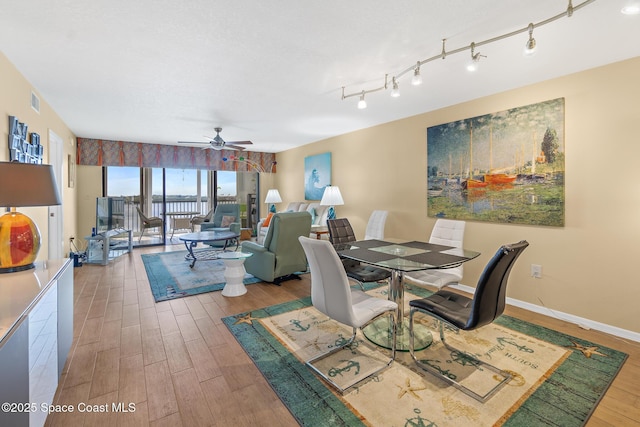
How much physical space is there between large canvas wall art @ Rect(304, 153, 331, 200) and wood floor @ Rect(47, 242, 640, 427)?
3.39 meters

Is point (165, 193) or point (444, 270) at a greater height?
point (165, 193)

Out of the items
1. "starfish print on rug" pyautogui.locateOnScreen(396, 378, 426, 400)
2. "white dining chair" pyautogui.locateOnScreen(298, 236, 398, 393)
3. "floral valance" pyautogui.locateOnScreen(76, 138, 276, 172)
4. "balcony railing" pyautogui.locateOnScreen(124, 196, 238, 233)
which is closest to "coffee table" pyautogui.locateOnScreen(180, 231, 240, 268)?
"balcony railing" pyautogui.locateOnScreen(124, 196, 238, 233)

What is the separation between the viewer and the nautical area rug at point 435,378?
66.0 inches

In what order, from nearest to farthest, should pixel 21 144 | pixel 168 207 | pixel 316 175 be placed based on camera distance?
pixel 21 144 → pixel 316 175 → pixel 168 207

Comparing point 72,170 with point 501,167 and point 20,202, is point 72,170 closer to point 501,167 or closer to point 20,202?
point 20,202

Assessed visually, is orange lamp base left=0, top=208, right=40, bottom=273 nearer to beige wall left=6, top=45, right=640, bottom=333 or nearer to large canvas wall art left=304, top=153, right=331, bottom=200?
beige wall left=6, top=45, right=640, bottom=333

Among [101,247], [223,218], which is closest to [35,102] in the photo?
[101,247]

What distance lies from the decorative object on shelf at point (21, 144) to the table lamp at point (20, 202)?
4.23 ft

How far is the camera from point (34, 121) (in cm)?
334

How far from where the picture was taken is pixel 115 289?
3.80 metres

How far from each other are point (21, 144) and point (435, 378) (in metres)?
4.17

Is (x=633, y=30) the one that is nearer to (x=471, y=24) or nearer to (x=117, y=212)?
(x=471, y=24)

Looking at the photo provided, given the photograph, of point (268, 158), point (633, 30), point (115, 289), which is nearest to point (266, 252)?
point (115, 289)

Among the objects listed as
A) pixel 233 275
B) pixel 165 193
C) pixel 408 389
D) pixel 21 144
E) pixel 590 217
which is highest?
pixel 21 144
